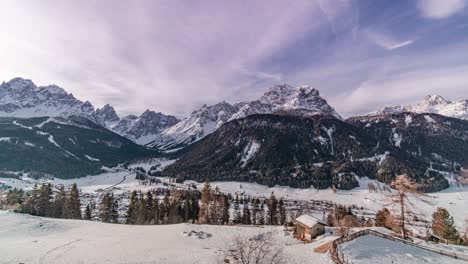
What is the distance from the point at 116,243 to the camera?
55.5 m

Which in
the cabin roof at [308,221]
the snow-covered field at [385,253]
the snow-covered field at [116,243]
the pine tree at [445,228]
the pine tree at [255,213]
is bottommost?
the pine tree at [255,213]

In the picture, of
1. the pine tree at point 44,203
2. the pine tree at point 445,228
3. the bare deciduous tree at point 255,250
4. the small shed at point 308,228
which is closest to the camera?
the bare deciduous tree at point 255,250

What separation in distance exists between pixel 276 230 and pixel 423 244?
28.5m

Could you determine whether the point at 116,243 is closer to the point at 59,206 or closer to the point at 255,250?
the point at 255,250

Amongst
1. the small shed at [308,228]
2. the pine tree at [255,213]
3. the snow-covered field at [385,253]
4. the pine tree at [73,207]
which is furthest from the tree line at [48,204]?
the snow-covered field at [385,253]

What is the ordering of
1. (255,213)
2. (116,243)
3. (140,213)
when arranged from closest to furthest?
1. (116,243)
2. (140,213)
3. (255,213)

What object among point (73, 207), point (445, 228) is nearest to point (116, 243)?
point (73, 207)

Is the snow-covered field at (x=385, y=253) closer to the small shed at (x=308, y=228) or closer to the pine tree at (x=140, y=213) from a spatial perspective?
the small shed at (x=308, y=228)

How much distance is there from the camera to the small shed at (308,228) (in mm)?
60750

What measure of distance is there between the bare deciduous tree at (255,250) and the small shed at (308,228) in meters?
5.82

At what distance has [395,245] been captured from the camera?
5162cm

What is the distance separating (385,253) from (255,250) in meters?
20.4

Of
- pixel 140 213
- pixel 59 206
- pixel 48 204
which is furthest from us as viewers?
pixel 59 206

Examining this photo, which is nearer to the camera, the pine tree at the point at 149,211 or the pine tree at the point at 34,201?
the pine tree at the point at 34,201
